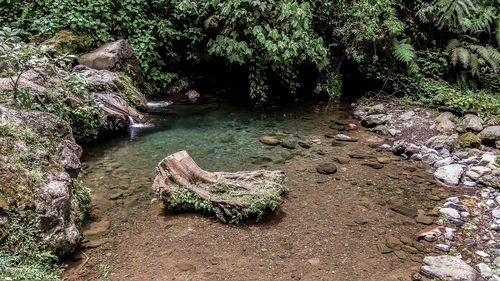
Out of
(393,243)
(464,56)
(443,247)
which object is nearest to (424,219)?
(443,247)

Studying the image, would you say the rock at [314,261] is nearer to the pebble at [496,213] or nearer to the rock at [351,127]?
the pebble at [496,213]

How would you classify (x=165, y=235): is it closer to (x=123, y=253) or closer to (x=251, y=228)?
(x=123, y=253)

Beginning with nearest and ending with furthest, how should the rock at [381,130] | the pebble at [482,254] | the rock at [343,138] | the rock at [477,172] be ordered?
the pebble at [482,254] < the rock at [477,172] < the rock at [343,138] < the rock at [381,130]

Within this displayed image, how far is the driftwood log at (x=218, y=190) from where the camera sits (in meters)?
4.18

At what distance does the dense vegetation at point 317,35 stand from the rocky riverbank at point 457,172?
1152mm

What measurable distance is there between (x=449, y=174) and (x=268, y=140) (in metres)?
3.30

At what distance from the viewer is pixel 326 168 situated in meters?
5.63

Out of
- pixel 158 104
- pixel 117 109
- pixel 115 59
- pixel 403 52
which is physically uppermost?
pixel 115 59

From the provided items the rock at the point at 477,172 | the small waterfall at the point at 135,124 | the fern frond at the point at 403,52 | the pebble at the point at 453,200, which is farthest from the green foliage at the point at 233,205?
the fern frond at the point at 403,52

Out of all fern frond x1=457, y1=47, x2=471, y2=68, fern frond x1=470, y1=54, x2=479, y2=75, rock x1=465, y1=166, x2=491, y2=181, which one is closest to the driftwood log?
rock x1=465, y1=166, x2=491, y2=181

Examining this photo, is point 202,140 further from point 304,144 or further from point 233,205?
point 233,205

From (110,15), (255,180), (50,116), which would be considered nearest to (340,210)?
(255,180)

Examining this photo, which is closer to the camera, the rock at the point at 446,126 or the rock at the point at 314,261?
the rock at the point at 314,261

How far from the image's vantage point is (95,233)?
3873mm
